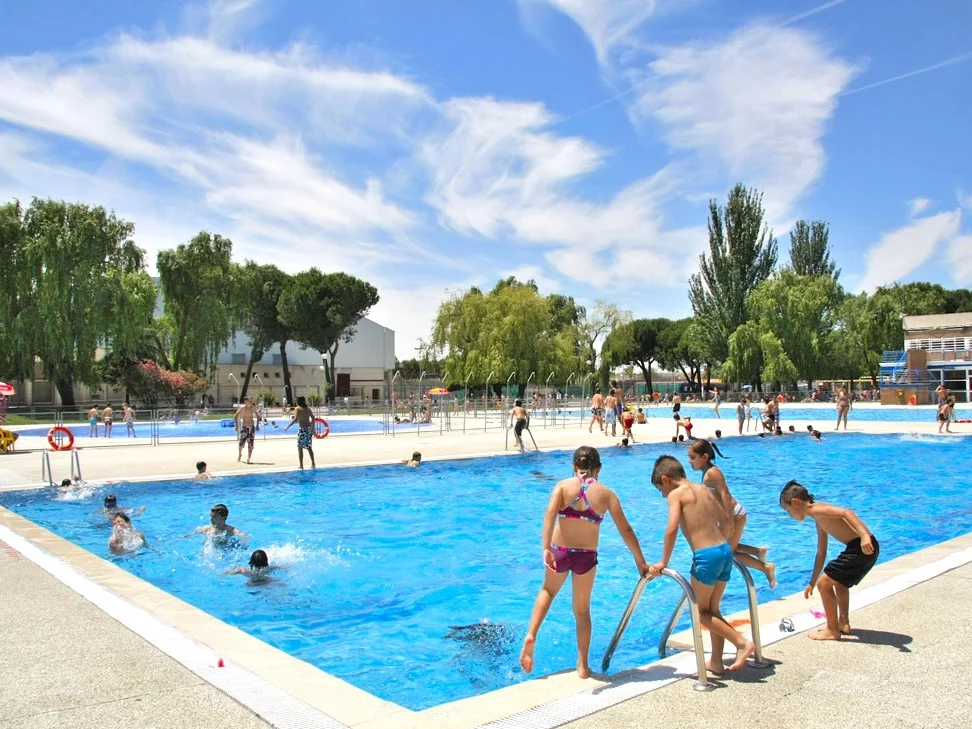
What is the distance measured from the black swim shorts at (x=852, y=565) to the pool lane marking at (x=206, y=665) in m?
3.39

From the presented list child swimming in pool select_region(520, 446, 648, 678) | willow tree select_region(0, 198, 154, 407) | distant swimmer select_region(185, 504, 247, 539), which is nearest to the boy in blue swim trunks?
child swimming in pool select_region(520, 446, 648, 678)

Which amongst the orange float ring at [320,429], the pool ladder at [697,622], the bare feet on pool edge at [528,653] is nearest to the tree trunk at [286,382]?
Answer: the orange float ring at [320,429]

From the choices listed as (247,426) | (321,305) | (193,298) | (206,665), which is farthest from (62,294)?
(206,665)

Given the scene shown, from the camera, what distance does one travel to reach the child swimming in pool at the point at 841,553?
5.09 m

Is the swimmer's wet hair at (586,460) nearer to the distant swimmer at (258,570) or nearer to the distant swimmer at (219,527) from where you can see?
the distant swimmer at (258,570)

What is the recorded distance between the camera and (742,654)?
15.2 feet

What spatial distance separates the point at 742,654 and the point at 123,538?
8.85 meters

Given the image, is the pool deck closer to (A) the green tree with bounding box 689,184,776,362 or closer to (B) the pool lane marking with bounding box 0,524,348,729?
(B) the pool lane marking with bounding box 0,524,348,729

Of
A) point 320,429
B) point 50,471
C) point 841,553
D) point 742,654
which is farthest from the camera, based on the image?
point 320,429

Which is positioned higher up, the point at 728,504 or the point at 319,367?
the point at 319,367

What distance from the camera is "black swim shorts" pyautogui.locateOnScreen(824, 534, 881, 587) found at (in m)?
5.10

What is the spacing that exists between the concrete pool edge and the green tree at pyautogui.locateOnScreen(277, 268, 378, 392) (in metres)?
58.9

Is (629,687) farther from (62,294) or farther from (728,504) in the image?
(62,294)

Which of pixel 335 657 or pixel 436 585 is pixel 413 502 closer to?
pixel 436 585
